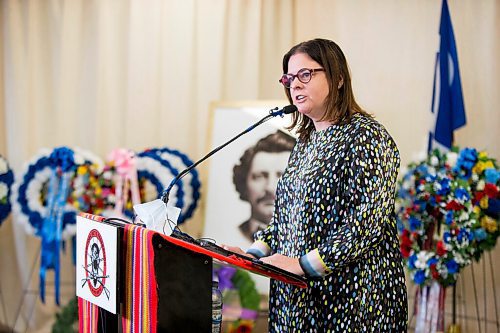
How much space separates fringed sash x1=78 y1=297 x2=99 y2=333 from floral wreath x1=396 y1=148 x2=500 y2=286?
1941 mm

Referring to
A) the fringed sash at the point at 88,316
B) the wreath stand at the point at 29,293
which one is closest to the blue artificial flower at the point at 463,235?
the fringed sash at the point at 88,316

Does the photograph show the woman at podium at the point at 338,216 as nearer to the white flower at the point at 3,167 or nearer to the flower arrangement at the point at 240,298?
the flower arrangement at the point at 240,298

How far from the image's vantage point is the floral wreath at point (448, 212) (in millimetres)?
3428

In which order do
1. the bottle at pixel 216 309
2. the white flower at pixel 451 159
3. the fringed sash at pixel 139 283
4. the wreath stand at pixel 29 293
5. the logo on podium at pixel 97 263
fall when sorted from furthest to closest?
the wreath stand at pixel 29 293 < the white flower at pixel 451 159 < the bottle at pixel 216 309 < the logo on podium at pixel 97 263 < the fringed sash at pixel 139 283

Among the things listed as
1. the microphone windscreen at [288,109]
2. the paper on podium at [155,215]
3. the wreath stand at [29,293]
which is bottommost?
the wreath stand at [29,293]

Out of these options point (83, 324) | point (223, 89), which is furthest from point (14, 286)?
point (83, 324)

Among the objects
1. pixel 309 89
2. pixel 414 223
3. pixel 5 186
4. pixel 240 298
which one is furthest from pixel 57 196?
pixel 309 89

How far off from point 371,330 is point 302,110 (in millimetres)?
647

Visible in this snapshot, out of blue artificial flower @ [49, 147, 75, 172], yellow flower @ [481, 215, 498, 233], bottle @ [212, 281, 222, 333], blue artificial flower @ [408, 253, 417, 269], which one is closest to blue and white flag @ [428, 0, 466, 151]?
yellow flower @ [481, 215, 498, 233]

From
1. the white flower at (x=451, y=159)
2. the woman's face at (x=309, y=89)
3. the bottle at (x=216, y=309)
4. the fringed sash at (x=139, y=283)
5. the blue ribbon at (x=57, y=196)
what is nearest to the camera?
the fringed sash at (x=139, y=283)

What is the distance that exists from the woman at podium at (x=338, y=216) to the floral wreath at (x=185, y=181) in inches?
75.7

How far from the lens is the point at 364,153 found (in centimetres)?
203

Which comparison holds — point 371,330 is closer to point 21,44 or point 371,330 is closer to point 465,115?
point 465,115

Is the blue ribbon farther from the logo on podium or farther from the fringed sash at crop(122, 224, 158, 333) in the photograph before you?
the fringed sash at crop(122, 224, 158, 333)
